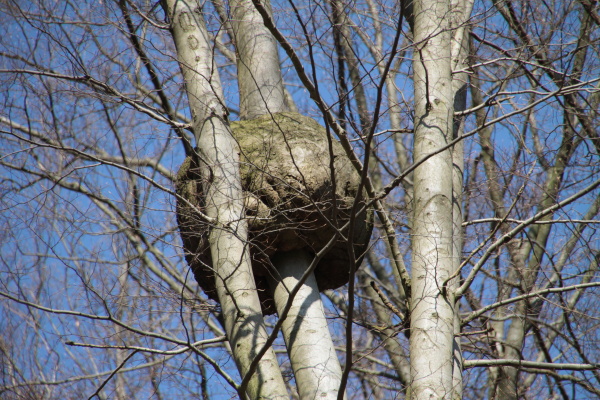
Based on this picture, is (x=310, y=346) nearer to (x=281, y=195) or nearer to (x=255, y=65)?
(x=281, y=195)

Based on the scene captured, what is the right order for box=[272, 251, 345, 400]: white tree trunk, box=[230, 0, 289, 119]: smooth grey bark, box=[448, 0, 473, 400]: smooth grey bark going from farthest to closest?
box=[230, 0, 289, 119]: smooth grey bark, box=[448, 0, 473, 400]: smooth grey bark, box=[272, 251, 345, 400]: white tree trunk

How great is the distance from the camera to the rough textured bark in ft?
9.52

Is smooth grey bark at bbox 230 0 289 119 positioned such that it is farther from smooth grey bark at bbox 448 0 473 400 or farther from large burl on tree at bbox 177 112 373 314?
smooth grey bark at bbox 448 0 473 400

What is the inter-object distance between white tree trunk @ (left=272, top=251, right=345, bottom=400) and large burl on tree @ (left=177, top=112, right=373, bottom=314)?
0.23 m

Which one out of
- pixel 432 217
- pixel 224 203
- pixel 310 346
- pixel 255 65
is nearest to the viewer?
pixel 310 346

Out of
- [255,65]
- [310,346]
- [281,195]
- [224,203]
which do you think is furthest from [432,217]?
[255,65]

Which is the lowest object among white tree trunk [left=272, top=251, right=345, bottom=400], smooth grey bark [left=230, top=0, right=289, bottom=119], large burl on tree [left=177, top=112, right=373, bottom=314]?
white tree trunk [left=272, top=251, right=345, bottom=400]

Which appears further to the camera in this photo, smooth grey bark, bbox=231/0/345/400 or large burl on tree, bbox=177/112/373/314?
large burl on tree, bbox=177/112/373/314

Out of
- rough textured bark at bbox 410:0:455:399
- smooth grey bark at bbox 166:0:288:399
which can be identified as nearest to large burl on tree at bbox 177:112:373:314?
smooth grey bark at bbox 166:0:288:399

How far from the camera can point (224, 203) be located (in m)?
3.14

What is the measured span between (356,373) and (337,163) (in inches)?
140

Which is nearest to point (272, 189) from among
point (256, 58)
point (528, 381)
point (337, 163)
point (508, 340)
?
point (337, 163)

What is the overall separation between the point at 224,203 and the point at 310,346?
32.3 inches

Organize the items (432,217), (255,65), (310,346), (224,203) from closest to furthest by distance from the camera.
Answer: (310,346) < (224,203) < (432,217) < (255,65)
